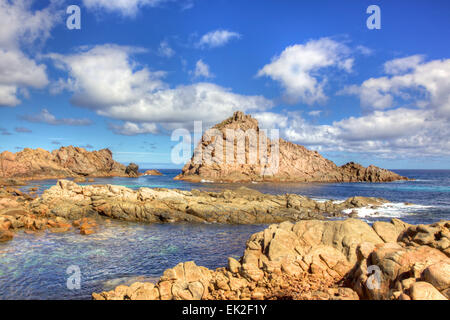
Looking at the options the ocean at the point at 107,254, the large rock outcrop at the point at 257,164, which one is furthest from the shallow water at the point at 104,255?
the large rock outcrop at the point at 257,164

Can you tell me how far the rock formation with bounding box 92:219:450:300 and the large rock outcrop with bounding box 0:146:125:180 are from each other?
110597mm

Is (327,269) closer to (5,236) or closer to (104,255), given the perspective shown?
(104,255)

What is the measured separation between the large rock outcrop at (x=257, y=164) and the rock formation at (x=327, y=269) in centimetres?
9420

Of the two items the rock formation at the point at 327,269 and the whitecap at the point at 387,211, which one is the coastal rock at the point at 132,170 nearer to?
the whitecap at the point at 387,211

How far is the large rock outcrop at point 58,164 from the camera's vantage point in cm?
10062

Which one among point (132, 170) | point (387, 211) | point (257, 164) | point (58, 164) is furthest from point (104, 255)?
point (132, 170)

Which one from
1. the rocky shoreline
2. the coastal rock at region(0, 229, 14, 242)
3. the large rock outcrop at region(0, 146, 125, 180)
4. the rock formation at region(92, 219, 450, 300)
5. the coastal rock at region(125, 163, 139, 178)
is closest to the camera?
the rock formation at region(92, 219, 450, 300)

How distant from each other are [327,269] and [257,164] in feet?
352

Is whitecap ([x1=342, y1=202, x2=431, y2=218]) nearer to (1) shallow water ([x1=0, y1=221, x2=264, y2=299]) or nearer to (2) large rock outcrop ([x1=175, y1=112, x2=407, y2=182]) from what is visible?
(1) shallow water ([x1=0, y1=221, x2=264, y2=299])

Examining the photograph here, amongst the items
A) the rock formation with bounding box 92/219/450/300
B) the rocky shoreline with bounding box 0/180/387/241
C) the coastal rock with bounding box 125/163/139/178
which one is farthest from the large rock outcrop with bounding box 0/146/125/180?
the rock formation with bounding box 92/219/450/300

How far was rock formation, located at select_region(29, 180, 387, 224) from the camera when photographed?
112 feet

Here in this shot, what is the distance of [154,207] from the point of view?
116ft
